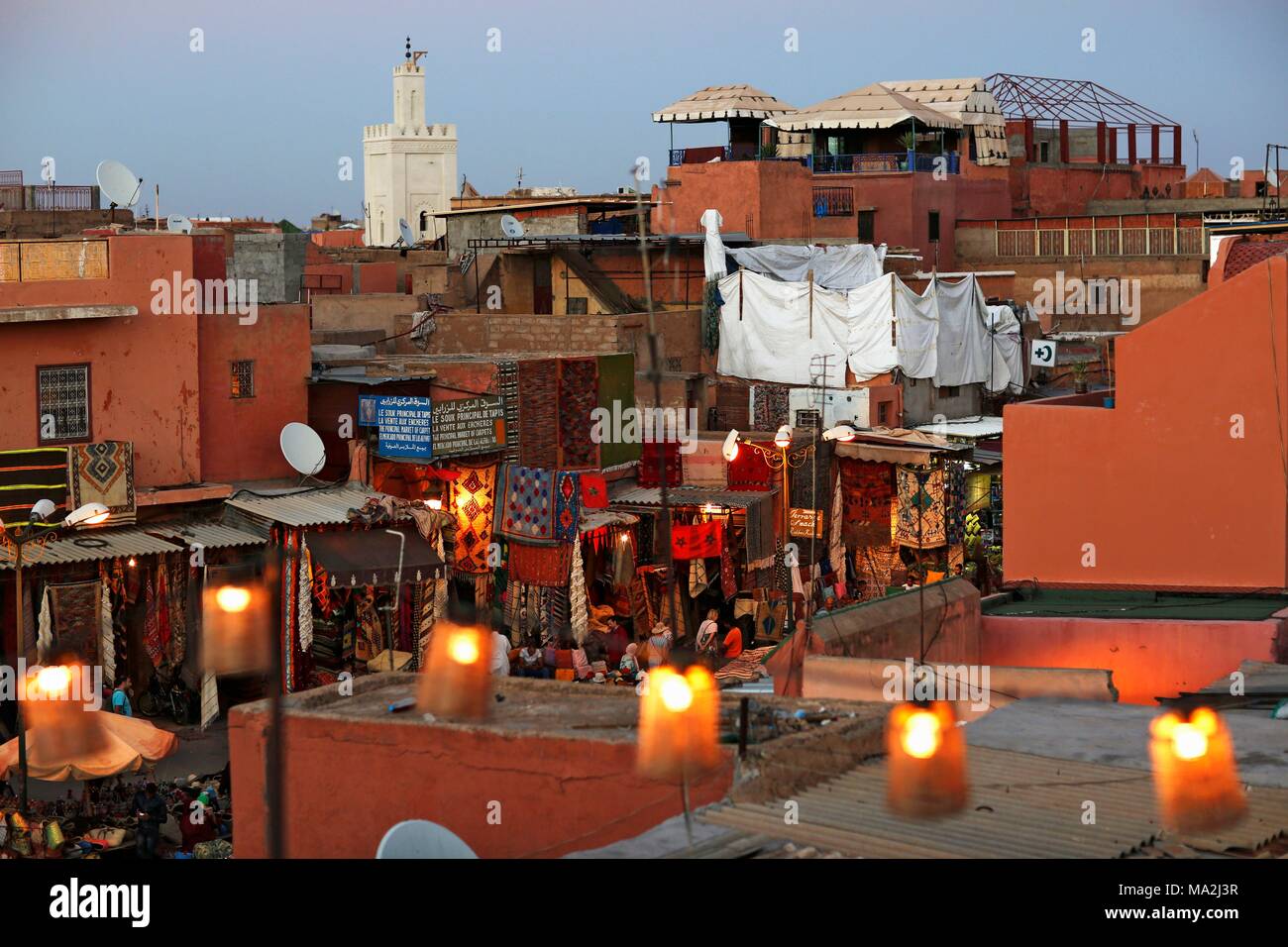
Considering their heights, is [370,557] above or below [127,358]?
below

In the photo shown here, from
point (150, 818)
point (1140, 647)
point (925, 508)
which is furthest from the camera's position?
point (925, 508)

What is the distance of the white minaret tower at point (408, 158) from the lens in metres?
79.8

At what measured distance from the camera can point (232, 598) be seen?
322 inches

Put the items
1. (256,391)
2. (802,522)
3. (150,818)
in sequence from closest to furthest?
(150,818)
(256,391)
(802,522)

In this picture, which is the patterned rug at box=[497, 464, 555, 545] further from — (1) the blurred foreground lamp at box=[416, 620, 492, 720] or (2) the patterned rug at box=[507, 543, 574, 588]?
(1) the blurred foreground lamp at box=[416, 620, 492, 720]

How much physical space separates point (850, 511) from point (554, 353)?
496cm

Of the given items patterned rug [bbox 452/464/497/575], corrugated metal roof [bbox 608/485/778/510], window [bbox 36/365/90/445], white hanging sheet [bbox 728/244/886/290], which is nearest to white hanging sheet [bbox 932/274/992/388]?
white hanging sheet [bbox 728/244/886/290]

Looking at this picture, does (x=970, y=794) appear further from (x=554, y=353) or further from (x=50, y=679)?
(x=554, y=353)

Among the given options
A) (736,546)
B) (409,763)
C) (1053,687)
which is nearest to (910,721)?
(409,763)

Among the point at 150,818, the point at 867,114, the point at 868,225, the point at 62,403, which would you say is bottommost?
the point at 150,818

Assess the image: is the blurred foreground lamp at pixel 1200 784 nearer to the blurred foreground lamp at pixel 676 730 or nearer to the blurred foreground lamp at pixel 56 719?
the blurred foreground lamp at pixel 676 730

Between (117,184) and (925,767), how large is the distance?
16985 millimetres

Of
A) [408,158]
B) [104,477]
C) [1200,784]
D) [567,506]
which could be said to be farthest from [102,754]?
[408,158]

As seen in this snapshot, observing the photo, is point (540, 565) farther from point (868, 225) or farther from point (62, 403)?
point (868, 225)
